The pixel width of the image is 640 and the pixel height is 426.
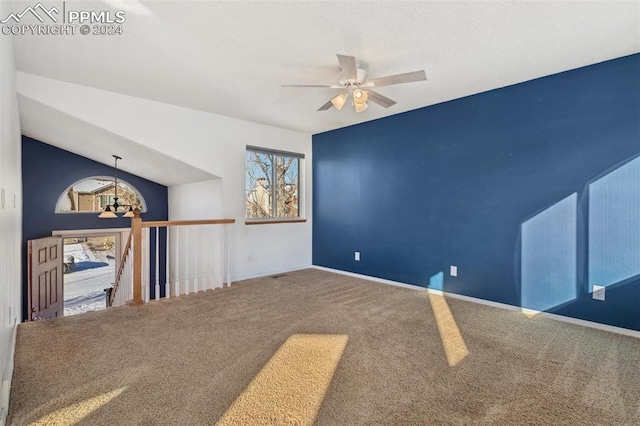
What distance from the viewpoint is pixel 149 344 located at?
A: 8.45 ft

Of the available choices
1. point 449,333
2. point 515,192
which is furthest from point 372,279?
point 515,192

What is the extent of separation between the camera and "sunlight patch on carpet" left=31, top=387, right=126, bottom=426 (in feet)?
5.47

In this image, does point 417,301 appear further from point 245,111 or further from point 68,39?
point 68,39

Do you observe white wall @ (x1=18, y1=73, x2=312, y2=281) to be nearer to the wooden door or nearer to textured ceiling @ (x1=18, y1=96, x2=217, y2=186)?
textured ceiling @ (x1=18, y1=96, x2=217, y2=186)

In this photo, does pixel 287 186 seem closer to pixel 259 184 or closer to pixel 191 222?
pixel 259 184

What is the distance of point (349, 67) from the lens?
2.54 metres

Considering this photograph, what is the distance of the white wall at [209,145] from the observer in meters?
3.51

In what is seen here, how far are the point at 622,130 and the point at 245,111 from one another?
13.4ft

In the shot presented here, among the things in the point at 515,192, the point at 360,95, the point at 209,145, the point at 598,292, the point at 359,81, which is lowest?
the point at 598,292

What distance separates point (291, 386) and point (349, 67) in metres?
2.35

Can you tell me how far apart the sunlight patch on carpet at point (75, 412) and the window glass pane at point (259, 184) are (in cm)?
346

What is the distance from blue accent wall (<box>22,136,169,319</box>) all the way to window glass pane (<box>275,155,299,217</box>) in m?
3.04

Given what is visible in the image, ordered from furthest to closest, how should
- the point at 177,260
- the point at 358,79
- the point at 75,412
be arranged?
1. the point at 177,260
2. the point at 358,79
3. the point at 75,412

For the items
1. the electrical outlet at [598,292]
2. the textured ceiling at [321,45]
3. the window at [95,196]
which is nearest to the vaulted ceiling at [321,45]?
the textured ceiling at [321,45]
